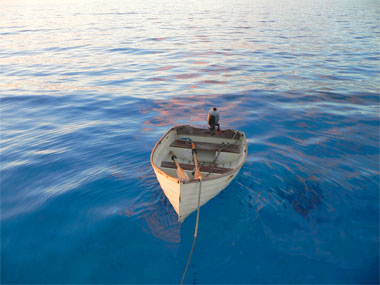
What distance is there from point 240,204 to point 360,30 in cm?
4871

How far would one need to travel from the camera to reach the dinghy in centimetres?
762

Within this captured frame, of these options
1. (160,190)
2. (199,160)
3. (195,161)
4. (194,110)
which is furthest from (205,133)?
(194,110)

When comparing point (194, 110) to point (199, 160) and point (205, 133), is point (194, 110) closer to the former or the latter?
point (205, 133)

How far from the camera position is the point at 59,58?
3089 centimetres

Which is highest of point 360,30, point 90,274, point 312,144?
point 90,274

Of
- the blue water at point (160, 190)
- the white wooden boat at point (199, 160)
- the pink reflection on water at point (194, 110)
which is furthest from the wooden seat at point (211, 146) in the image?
the pink reflection on water at point (194, 110)

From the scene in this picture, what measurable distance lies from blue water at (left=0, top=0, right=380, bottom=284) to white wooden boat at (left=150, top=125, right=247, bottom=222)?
32.2 inches

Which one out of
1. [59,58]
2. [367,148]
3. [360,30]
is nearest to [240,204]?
[367,148]

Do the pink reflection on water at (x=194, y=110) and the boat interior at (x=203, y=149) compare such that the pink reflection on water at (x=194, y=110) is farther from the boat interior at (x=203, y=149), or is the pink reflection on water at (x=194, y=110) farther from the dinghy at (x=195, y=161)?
the dinghy at (x=195, y=161)

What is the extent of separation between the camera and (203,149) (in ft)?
37.0

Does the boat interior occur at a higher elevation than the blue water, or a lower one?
higher

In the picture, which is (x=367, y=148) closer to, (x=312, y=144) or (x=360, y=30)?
(x=312, y=144)

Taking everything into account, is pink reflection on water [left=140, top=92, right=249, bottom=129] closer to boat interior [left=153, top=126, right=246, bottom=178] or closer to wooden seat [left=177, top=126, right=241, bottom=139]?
wooden seat [left=177, top=126, right=241, bottom=139]

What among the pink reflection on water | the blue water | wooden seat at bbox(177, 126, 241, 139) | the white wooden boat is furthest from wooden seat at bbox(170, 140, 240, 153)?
the pink reflection on water
